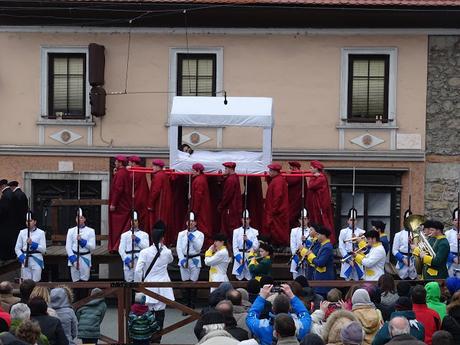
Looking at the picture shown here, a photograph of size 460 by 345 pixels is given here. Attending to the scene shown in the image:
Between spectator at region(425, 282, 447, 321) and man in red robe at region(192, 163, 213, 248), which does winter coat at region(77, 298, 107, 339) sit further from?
man in red robe at region(192, 163, 213, 248)

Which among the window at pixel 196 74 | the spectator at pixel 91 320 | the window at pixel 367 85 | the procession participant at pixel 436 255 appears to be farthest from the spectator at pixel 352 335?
the window at pixel 196 74

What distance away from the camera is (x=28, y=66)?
23172mm

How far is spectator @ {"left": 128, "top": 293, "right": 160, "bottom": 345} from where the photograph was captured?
1392cm

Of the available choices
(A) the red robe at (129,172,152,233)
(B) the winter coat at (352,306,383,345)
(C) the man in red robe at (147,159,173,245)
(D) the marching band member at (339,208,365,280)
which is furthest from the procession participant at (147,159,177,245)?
(B) the winter coat at (352,306,383,345)

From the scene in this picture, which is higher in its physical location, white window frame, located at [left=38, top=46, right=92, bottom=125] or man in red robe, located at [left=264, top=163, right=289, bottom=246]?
white window frame, located at [left=38, top=46, right=92, bottom=125]

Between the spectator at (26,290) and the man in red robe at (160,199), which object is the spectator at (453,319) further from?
the man in red robe at (160,199)

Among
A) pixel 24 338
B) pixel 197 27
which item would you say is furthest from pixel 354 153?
pixel 24 338

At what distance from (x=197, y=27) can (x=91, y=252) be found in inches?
227

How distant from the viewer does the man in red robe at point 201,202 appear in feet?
63.9

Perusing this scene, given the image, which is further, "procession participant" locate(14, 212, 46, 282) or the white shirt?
"procession participant" locate(14, 212, 46, 282)

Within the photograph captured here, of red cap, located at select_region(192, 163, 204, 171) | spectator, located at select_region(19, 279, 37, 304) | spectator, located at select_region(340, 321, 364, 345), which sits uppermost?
red cap, located at select_region(192, 163, 204, 171)


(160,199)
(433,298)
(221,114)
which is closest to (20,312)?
(433,298)

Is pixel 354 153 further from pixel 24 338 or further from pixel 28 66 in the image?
pixel 24 338

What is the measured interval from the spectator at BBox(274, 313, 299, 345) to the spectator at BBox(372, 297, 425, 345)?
1.14 m
